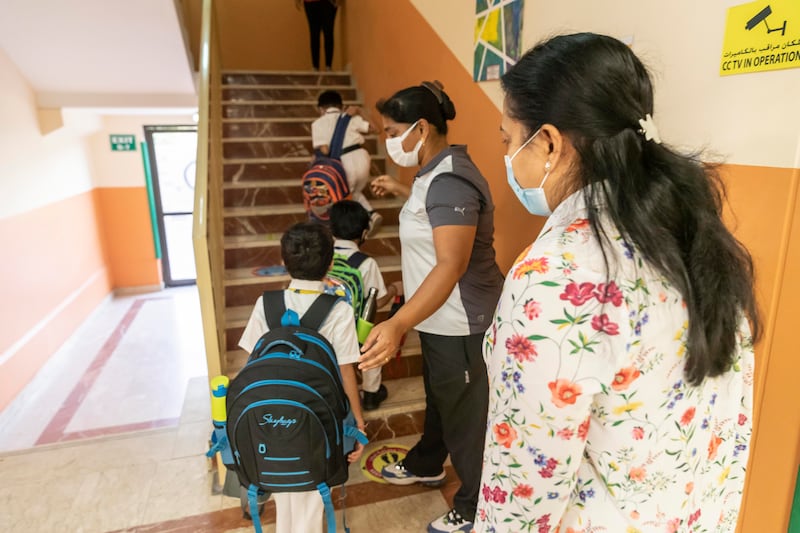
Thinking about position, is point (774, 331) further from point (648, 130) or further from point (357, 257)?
point (357, 257)

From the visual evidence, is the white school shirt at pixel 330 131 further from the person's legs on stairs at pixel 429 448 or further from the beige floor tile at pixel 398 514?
the beige floor tile at pixel 398 514

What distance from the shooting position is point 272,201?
11.9 ft

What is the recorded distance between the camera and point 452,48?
261 centimetres

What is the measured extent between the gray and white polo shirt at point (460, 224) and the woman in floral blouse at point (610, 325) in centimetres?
67

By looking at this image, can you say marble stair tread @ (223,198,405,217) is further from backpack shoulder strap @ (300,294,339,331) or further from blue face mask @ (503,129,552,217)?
blue face mask @ (503,129,552,217)

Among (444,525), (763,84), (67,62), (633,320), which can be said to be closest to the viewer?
(633,320)

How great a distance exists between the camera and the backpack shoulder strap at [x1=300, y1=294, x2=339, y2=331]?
159 cm

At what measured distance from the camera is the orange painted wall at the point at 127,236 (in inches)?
279

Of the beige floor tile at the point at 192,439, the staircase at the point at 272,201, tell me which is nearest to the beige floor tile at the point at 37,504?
the beige floor tile at the point at 192,439

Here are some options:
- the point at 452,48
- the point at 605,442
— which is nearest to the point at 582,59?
the point at 605,442

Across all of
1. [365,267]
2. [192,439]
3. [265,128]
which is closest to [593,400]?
[365,267]

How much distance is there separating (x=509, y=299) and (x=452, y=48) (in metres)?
2.28

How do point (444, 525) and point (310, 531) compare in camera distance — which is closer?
point (310, 531)

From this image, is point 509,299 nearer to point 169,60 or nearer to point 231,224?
point 231,224
